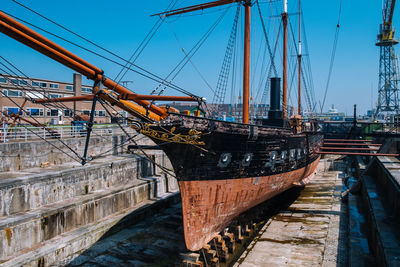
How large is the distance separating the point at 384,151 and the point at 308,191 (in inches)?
203

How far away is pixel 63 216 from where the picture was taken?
431 inches

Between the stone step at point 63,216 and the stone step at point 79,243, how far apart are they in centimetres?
21

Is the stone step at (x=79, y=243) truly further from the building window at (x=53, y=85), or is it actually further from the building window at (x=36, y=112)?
the building window at (x=53, y=85)

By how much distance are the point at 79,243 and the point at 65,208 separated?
1451 millimetres

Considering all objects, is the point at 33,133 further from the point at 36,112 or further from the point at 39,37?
the point at 36,112

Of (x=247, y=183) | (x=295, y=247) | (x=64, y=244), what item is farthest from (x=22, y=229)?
(x=295, y=247)

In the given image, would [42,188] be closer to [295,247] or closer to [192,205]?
[192,205]

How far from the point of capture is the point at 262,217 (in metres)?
14.7

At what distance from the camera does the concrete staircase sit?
9.41 m

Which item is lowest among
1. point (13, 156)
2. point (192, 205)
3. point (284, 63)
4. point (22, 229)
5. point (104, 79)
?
point (22, 229)

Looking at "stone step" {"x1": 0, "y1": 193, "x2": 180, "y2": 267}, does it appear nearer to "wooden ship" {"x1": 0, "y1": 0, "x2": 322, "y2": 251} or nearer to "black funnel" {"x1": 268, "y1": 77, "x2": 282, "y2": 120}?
"wooden ship" {"x1": 0, "y1": 0, "x2": 322, "y2": 251}

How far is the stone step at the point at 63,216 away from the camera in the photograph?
9.20 m

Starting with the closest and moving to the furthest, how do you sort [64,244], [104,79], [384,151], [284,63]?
Answer: [104,79]
[64,244]
[384,151]
[284,63]

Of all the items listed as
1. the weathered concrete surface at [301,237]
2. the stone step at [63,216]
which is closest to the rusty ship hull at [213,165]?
the weathered concrete surface at [301,237]
